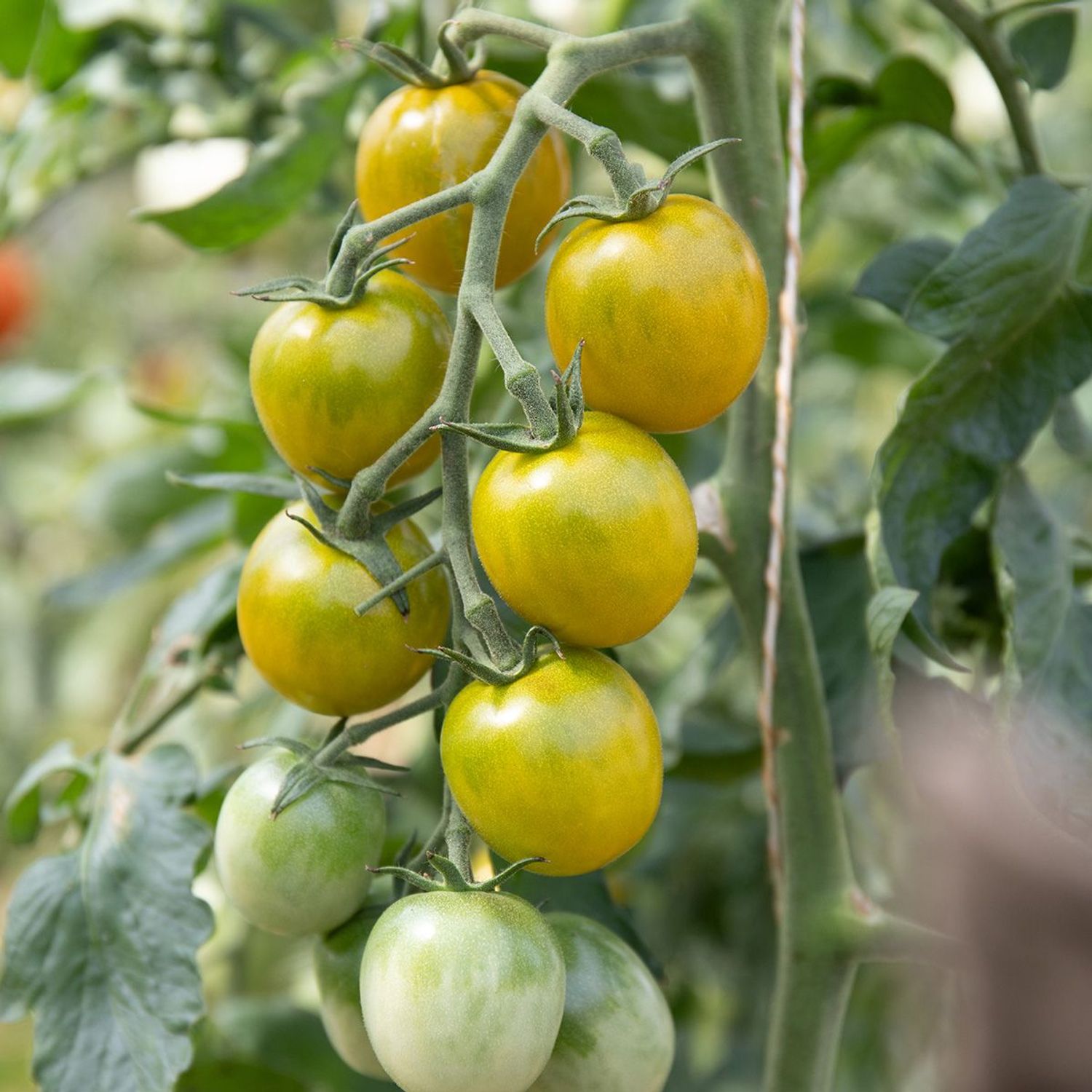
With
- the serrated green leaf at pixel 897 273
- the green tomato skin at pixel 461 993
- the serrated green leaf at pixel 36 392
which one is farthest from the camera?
the serrated green leaf at pixel 36 392

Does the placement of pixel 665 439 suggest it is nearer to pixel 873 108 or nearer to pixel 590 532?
pixel 873 108

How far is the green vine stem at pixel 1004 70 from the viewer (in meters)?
0.65

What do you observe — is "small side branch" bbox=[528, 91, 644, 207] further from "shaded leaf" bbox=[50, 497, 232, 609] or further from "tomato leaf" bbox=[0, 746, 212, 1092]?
"shaded leaf" bbox=[50, 497, 232, 609]

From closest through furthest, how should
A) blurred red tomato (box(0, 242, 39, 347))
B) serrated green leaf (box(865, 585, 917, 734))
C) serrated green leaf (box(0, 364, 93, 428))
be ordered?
1. serrated green leaf (box(865, 585, 917, 734))
2. serrated green leaf (box(0, 364, 93, 428))
3. blurred red tomato (box(0, 242, 39, 347))

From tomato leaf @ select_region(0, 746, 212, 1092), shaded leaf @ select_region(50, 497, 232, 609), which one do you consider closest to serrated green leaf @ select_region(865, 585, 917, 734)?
tomato leaf @ select_region(0, 746, 212, 1092)

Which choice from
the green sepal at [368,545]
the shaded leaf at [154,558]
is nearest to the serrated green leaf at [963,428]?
the green sepal at [368,545]

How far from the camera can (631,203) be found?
417mm

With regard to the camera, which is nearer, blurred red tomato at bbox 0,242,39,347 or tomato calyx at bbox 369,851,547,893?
tomato calyx at bbox 369,851,547,893

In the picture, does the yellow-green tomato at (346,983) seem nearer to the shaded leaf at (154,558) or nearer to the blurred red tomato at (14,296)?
the shaded leaf at (154,558)

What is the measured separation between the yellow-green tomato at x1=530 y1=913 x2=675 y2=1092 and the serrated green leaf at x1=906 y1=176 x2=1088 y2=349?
1.00ft

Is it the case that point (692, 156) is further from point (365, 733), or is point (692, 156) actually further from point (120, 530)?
point (120, 530)

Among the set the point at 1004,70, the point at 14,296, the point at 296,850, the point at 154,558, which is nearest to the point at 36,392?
the point at 154,558

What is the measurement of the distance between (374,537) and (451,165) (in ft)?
0.48

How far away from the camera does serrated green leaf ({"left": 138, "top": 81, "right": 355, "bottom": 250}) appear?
0.67 metres
